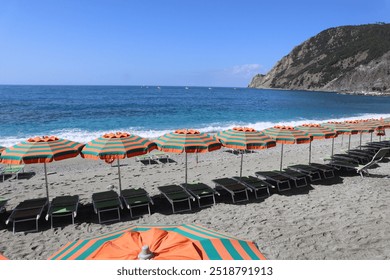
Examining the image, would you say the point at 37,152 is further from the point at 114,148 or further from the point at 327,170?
the point at 327,170

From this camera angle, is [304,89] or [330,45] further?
[330,45]

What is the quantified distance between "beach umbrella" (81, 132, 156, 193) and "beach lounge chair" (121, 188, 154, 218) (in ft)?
4.37

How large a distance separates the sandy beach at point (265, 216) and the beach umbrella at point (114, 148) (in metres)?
1.77

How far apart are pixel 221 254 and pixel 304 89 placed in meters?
158

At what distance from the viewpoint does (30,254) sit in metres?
5.92

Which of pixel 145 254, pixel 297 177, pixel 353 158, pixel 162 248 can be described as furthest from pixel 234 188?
pixel 353 158

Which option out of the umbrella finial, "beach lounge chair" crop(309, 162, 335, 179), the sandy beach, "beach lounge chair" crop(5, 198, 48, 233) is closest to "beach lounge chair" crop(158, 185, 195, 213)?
the sandy beach

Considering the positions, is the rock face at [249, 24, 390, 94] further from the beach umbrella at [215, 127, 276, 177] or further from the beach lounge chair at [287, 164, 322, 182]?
the beach umbrella at [215, 127, 276, 177]

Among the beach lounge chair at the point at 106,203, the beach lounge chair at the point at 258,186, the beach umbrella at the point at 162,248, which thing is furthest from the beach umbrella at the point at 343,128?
the beach umbrella at the point at 162,248

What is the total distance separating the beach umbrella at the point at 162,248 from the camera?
286 centimetres

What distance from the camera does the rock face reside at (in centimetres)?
11938

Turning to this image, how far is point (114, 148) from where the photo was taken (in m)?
7.39
